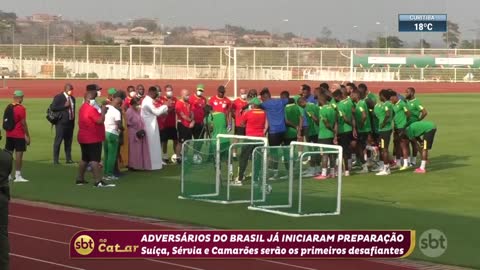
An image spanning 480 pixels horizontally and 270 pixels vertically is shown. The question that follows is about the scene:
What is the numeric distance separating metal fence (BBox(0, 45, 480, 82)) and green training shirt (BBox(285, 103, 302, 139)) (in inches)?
1489

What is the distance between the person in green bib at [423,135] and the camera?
2042 cm

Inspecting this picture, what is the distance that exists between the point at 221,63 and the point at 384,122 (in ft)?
152

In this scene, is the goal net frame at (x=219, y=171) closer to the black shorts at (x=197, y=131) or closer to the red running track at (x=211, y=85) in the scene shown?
the black shorts at (x=197, y=131)

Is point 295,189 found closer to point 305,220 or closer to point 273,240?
point 305,220

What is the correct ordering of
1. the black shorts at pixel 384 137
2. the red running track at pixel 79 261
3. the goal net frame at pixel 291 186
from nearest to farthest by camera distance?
the red running track at pixel 79 261 → the goal net frame at pixel 291 186 → the black shorts at pixel 384 137

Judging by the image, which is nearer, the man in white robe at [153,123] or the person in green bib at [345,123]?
the person in green bib at [345,123]

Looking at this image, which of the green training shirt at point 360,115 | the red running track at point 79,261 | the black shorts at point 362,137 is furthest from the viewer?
the black shorts at point 362,137

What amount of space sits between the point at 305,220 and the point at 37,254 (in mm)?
4429

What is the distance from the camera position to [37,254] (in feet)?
38.3

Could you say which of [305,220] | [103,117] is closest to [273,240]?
[305,220]

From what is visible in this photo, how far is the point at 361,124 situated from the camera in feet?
66.3

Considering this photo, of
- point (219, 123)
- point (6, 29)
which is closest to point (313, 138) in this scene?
point (219, 123)

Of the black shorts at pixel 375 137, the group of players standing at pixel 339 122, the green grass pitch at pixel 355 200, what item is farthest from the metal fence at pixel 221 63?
the green grass pitch at pixel 355 200

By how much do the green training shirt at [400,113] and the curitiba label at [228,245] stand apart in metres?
8.37
